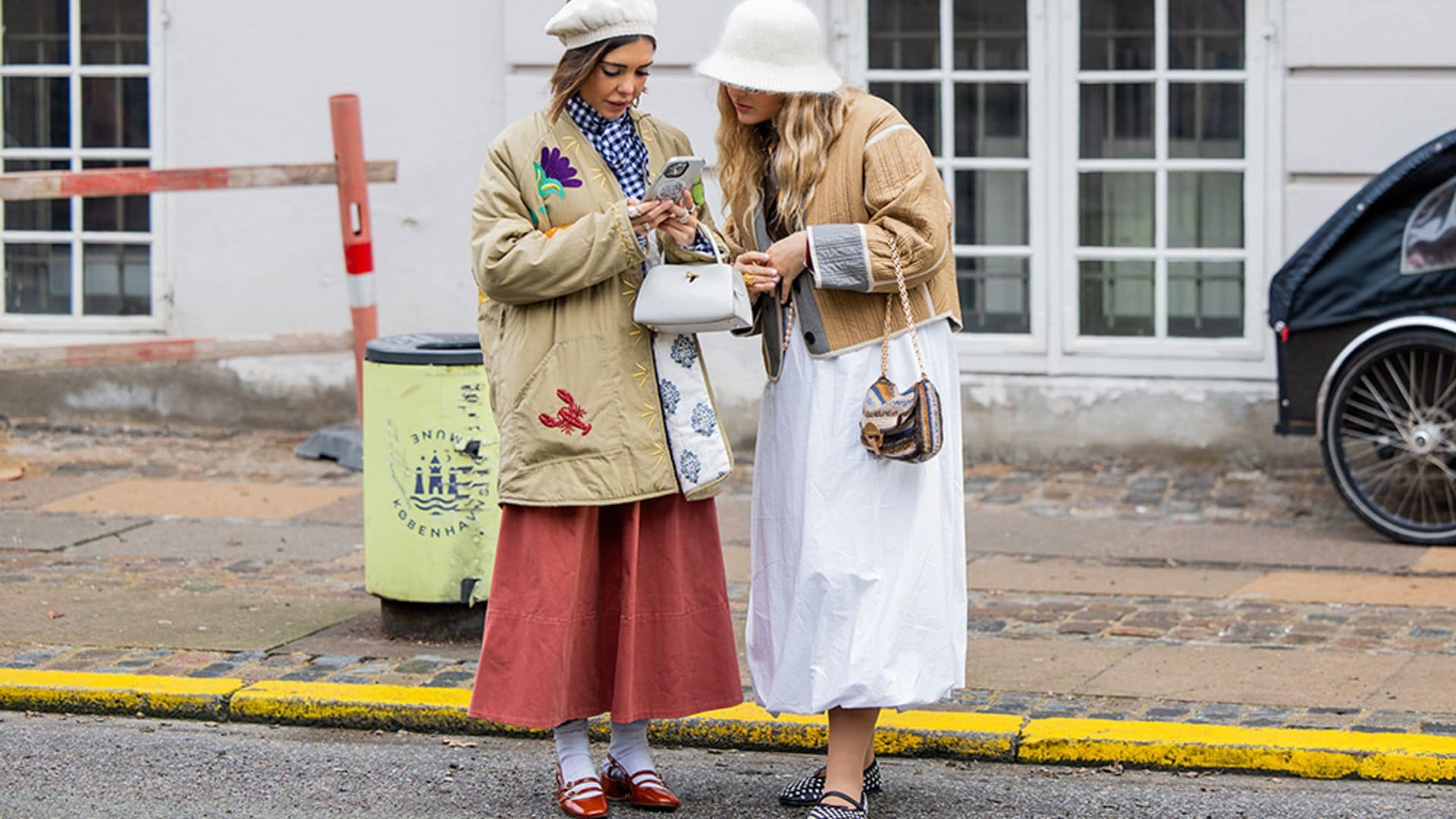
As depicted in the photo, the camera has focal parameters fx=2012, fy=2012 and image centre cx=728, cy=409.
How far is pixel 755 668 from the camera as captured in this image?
480 centimetres

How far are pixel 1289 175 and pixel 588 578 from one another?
556cm

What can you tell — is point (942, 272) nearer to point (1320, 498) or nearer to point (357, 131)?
point (1320, 498)

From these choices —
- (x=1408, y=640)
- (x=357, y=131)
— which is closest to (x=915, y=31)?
(x=357, y=131)

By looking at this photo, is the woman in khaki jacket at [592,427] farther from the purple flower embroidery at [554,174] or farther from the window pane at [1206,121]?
the window pane at [1206,121]

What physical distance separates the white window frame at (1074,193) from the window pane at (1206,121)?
5cm

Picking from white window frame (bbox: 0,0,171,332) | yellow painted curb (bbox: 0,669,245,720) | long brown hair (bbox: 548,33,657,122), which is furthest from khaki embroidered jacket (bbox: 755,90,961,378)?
white window frame (bbox: 0,0,171,332)

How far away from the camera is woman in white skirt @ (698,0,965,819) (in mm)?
4508

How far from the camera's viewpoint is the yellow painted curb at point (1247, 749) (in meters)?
5.09

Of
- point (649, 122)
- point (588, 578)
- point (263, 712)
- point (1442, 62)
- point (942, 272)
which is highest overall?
point (1442, 62)

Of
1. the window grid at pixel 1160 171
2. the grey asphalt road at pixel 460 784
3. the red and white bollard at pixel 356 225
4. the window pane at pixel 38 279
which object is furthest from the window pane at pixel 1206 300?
the window pane at pixel 38 279

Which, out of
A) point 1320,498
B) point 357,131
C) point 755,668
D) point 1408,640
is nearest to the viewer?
point 755,668

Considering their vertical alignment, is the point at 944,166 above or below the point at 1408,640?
above

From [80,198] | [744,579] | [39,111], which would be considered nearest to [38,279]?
[80,198]

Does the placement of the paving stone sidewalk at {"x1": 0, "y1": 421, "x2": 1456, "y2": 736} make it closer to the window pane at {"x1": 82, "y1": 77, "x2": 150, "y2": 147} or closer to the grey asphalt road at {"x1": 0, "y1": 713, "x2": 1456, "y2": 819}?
the grey asphalt road at {"x1": 0, "y1": 713, "x2": 1456, "y2": 819}
